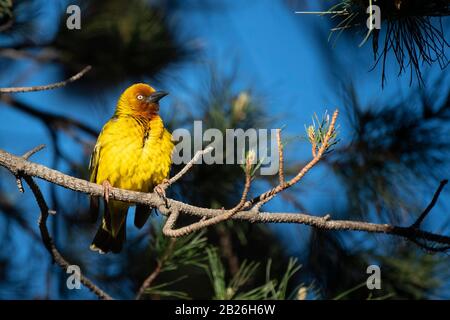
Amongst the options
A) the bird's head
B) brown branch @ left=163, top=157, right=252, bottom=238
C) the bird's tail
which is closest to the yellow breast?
the bird's head

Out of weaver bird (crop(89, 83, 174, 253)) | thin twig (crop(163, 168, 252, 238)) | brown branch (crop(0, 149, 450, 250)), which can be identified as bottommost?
thin twig (crop(163, 168, 252, 238))

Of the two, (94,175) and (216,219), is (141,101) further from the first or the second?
(216,219)

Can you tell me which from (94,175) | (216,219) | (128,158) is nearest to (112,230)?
(94,175)

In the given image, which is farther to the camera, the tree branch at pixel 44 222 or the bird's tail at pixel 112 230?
the bird's tail at pixel 112 230

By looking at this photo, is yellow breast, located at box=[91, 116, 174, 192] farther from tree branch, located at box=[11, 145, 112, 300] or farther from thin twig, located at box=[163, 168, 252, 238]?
thin twig, located at box=[163, 168, 252, 238]

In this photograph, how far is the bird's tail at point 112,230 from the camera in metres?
3.94

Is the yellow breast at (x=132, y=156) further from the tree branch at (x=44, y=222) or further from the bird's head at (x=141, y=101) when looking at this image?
the tree branch at (x=44, y=222)

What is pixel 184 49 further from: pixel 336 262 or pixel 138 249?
pixel 336 262

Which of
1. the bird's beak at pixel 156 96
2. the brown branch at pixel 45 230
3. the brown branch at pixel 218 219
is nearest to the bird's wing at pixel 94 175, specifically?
the bird's beak at pixel 156 96

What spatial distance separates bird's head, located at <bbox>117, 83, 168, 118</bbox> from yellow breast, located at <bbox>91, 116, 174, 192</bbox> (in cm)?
19

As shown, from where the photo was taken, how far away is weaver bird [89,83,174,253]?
3668mm

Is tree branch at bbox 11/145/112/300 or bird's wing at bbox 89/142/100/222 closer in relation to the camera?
tree branch at bbox 11/145/112/300

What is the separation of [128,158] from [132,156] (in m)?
0.03

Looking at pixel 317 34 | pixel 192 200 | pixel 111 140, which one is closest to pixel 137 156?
pixel 111 140
